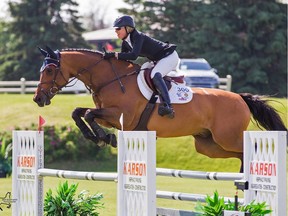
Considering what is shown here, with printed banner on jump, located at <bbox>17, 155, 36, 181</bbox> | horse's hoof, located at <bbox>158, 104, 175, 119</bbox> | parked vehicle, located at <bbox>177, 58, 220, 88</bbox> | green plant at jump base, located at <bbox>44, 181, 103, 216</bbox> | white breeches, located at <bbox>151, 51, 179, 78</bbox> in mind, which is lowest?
green plant at jump base, located at <bbox>44, 181, 103, 216</bbox>

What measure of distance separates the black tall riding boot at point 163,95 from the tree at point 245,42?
77.6 feet

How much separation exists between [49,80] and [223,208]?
3939mm

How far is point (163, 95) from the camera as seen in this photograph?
10.0 metres

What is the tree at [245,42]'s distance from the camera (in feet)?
113

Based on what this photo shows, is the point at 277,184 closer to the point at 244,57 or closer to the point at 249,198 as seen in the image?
the point at 249,198

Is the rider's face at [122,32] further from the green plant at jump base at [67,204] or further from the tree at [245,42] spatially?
the tree at [245,42]

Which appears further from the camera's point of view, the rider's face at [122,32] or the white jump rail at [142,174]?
the rider's face at [122,32]

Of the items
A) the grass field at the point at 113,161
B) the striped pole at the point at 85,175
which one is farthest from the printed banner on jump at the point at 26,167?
the grass field at the point at 113,161

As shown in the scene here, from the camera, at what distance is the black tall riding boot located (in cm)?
998

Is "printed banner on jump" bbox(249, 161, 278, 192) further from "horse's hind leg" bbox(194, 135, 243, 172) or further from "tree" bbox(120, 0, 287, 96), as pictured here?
"tree" bbox(120, 0, 287, 96)

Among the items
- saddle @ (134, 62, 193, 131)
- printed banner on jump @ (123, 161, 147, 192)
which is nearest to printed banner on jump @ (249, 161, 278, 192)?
printed banner on jump @ (123, 161, 147, 192)

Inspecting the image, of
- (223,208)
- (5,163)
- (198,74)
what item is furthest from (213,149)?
(198,74)

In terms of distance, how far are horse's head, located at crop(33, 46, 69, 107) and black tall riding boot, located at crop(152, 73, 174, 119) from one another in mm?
1082

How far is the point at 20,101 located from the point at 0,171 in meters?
8.21
